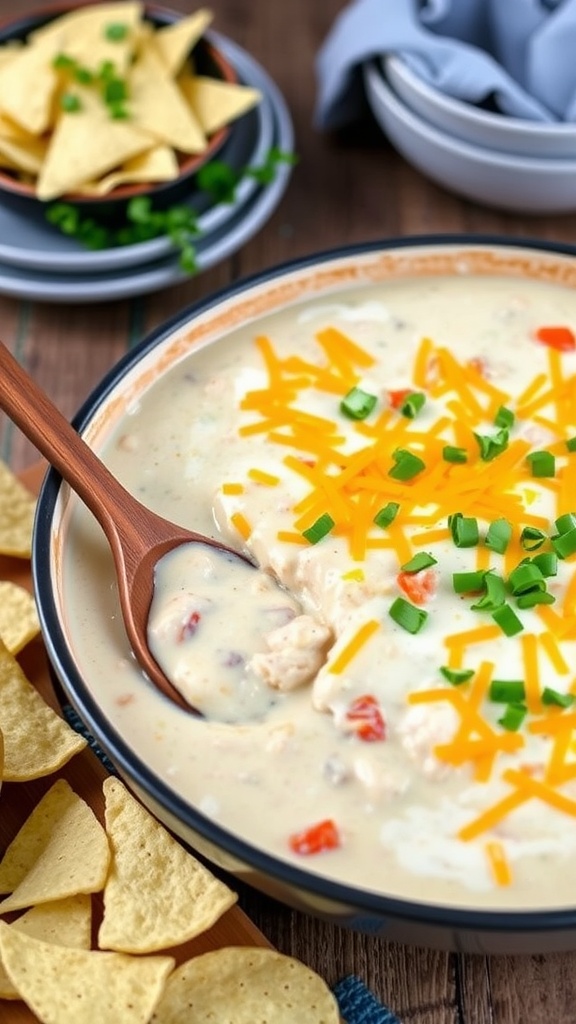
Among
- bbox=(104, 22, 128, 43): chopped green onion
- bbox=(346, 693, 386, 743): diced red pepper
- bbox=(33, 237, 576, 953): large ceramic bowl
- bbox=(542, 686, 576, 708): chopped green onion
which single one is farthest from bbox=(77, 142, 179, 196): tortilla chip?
bbox=(542, 686, 576, 708): chopped green onion

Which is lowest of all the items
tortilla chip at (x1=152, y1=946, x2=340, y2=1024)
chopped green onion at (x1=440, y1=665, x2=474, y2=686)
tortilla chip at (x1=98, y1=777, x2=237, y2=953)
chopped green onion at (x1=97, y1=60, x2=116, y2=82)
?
tortilla chip at (x1=152, y1=946, x2=340, y2=1024)

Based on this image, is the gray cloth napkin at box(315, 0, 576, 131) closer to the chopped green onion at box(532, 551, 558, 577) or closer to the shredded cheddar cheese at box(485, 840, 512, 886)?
the chopped green onion at box(532, 551, 558, 577)

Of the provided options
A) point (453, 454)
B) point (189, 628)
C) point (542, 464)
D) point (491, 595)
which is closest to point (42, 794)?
point (189, 628)

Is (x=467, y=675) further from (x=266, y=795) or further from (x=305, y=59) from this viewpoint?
(x=305, y=59)

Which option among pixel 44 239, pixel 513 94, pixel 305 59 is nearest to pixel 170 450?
pixel 44 239

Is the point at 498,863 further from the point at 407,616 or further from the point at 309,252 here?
the point at 309,252

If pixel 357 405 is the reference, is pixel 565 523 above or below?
below

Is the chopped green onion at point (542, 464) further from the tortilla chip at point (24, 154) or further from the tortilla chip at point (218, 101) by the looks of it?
the tortilla chip at point (24, 154)

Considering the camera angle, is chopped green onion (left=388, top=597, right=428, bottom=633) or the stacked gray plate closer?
chopped green onion (left=388, top=597, right=428, bottom=633)
